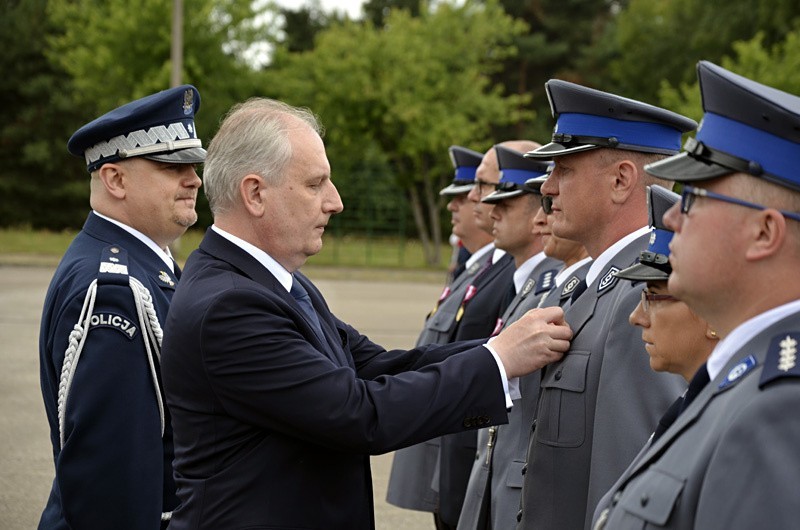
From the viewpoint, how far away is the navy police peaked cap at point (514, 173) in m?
5.07

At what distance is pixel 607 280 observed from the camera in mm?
2924

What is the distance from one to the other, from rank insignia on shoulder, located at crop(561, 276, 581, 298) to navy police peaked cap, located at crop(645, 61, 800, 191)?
4.51 feet

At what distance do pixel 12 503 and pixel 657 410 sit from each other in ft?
15.5

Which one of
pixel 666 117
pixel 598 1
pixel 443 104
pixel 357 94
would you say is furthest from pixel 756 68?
pixel 666 117

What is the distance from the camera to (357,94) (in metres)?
25.9

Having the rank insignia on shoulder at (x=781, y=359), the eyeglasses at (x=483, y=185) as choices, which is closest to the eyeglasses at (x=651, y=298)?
the rank insignia on shoulder at (x=781, y=359)

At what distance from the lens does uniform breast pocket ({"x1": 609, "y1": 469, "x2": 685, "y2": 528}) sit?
1.72 meters

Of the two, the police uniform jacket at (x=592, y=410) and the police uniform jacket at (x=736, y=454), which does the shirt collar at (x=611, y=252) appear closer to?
the police uniform jacket at (x=592, y=410)

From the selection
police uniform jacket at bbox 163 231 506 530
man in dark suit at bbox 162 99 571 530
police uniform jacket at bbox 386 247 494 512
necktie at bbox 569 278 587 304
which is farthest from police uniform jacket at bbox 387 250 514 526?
police uniform jacket at bbox 163 231 506 530

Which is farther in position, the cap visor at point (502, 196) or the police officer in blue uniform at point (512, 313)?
the cap visor at point (502, 196)

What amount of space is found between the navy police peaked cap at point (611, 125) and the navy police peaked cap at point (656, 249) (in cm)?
39

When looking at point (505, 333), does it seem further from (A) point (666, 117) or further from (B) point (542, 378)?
(A) point (666, 117)

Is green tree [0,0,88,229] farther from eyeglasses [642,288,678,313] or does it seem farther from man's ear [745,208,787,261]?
man's ear [745,208,787,261]

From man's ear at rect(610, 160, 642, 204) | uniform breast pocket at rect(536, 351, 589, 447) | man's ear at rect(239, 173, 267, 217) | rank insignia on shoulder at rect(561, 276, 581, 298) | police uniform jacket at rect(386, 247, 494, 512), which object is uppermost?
man's ear at rect(610, 160, 642, 204)
